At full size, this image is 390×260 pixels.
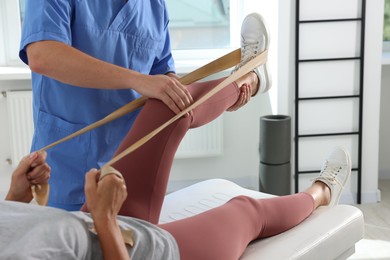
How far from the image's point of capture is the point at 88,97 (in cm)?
181

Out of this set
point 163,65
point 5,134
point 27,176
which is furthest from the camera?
point 5,134

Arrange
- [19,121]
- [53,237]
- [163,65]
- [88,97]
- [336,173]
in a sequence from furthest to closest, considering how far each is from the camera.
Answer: [19,121] → [336,173] → [163,65] → [88,97] → [53,237]

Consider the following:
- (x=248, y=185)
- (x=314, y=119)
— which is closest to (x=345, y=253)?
(x=314, y=119)

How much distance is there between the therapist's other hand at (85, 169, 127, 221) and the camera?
1.25 metres

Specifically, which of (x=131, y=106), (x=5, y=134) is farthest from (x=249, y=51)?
(x=5, y=134)

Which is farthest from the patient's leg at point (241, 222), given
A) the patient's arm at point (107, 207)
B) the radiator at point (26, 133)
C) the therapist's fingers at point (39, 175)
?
the radiator at point (26, 133)

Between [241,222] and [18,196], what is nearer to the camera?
[18,196]

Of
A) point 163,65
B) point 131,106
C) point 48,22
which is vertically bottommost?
point 131,106

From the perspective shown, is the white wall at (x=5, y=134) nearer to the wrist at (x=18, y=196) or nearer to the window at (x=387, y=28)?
the wrist at (x=18, y=196)

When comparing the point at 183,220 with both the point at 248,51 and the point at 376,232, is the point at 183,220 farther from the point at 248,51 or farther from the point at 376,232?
the point at 376,232

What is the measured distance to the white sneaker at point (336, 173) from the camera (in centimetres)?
217

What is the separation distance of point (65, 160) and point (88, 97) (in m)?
0.22

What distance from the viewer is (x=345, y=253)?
1909 mm

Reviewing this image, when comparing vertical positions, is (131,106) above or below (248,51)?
below
